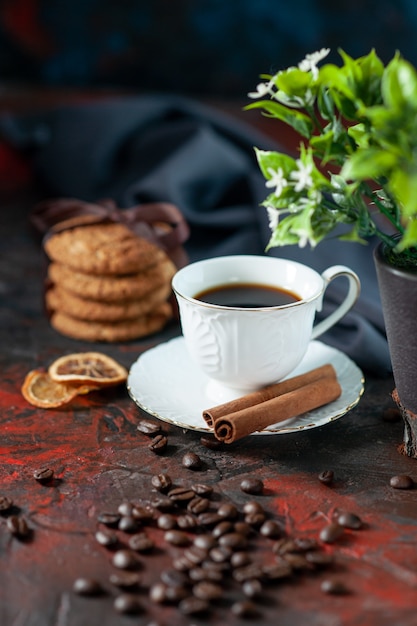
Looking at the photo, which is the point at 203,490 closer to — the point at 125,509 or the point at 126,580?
the point at 125,509

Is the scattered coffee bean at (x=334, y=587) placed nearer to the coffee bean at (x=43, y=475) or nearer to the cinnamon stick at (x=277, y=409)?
the cinnamon stick at (x=277, y=409)

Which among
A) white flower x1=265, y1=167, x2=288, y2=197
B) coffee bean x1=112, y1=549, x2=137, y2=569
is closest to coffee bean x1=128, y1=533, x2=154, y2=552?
coffee bean x1=112, y1=549, x2=137, y2=569

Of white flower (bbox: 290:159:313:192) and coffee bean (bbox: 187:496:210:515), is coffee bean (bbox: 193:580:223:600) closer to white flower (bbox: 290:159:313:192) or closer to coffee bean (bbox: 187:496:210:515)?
coffee bean (bbox: 187:496:210:515)

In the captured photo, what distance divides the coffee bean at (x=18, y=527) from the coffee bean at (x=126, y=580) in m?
0.16

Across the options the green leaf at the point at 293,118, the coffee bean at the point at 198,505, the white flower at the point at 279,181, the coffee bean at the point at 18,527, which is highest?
the green leaf at the point at 293,118

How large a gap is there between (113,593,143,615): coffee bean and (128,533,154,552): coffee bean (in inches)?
4.1

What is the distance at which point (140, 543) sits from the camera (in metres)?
1.13

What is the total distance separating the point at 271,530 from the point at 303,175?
1.63 feet

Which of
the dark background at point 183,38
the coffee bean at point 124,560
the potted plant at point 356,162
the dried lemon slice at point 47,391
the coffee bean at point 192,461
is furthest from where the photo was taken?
the dark background at point 183,38

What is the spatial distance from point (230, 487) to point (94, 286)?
655 millimetres

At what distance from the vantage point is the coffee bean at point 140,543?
3.70 ft

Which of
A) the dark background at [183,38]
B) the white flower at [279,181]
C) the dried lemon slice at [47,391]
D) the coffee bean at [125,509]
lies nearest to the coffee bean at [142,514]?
the coffee bean at [125,509]

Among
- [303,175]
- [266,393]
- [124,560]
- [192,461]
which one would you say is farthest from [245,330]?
[124,560]

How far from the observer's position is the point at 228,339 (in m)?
1.40
